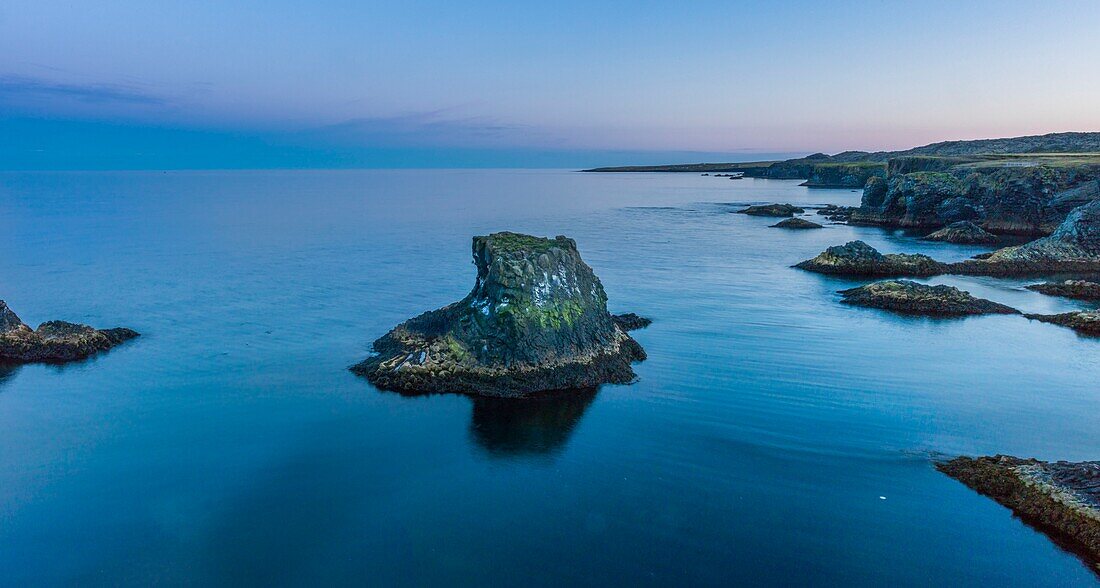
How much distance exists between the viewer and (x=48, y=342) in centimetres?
2494

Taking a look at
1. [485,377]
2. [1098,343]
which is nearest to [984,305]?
[1098,343]

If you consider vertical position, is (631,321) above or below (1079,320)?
above

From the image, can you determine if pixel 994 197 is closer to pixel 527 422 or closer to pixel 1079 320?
pixel 1079 320

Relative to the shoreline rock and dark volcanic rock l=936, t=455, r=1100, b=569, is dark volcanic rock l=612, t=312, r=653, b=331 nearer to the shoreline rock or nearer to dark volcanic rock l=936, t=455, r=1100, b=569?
dark volcanic rock l=936, t=455, r=1100, b=569

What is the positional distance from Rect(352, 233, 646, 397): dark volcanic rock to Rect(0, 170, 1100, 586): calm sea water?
87cm

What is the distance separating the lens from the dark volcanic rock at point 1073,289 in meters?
34.5

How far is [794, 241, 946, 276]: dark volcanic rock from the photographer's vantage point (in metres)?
42.2

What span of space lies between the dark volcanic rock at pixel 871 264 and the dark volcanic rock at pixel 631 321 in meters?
19.0

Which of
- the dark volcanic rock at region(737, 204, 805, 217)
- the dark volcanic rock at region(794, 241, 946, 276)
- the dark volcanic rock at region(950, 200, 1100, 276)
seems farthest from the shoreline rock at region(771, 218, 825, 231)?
the dark volcanic rock at region(794, 241, 946, 276)

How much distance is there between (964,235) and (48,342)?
65.0 meters

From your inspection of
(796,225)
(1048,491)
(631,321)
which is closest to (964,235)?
(796,225)

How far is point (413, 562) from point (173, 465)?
26.2 feet

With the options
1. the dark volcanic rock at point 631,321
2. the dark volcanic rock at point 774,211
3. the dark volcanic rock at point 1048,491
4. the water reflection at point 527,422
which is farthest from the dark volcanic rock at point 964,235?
the water reflection at point 527,422

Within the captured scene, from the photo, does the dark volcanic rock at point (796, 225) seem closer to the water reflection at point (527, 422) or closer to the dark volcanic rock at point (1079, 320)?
the dark volcanic rock at point (1079, 320)
